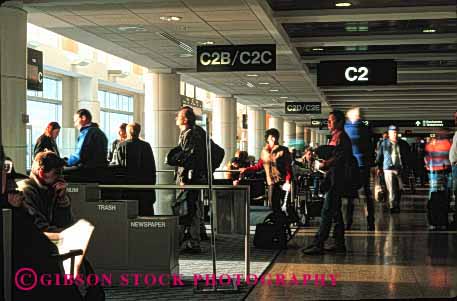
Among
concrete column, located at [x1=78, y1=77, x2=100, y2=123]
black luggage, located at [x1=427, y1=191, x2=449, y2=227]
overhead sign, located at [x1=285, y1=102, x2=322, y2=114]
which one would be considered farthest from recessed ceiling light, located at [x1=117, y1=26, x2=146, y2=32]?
overhead sign, located at [x1=285, y1=102, x2=322, y2=114]

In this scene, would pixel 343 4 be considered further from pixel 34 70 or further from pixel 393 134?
pixel 393 134

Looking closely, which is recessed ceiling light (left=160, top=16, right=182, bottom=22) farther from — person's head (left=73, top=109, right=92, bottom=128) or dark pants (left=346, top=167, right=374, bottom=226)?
dark pants (left=346, top=167, right=374, bottom=226)

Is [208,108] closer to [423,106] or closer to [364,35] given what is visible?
[423,106]

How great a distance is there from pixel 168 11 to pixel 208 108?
111 feet

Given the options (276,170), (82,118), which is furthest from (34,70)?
(276,170)

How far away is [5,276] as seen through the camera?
446cm

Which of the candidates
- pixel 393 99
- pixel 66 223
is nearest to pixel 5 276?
pixel 66 223

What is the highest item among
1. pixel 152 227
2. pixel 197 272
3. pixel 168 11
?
pixel 168 11

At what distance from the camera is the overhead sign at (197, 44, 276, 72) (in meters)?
13.7

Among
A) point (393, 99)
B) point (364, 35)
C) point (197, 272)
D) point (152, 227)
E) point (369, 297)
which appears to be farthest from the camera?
point (393, 99)

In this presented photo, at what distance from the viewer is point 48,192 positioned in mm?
6676

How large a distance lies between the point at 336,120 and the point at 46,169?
17.6 feet

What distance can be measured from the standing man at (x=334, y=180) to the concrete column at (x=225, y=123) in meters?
16.4

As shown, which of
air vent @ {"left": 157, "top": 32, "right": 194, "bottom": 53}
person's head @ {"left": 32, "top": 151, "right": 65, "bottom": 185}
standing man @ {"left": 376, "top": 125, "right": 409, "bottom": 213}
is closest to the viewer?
person's head @ {"left": 32, "top": 151, "right": 65, "bottom": 185}
